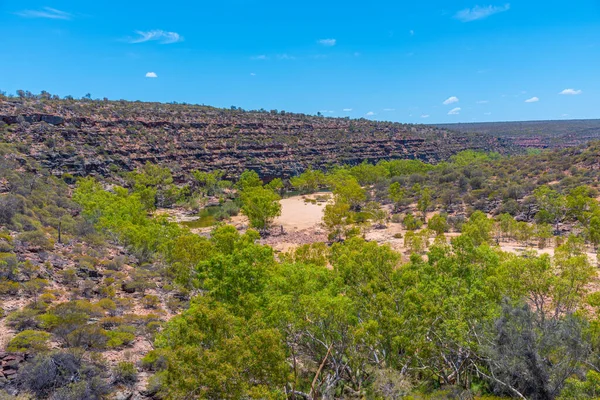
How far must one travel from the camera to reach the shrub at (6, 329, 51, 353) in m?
14.4

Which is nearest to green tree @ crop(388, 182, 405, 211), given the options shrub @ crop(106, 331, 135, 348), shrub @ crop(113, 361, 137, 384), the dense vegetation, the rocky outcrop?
the dense vegetation

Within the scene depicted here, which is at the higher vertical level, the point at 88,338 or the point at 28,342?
the point at 28,342

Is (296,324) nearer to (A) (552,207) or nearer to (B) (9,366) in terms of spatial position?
(B) (9,366)

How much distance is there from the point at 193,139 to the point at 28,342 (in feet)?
292

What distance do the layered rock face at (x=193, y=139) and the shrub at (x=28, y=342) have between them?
60.3 metres

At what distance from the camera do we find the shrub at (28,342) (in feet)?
47.4

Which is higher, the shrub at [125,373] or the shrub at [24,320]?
the shrub at [24,320]

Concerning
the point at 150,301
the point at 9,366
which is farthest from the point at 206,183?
the point at 9,366

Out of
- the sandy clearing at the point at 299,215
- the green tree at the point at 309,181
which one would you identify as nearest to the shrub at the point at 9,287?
the sandy clearing at the point at 299,215

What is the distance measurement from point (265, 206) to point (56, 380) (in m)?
40.6

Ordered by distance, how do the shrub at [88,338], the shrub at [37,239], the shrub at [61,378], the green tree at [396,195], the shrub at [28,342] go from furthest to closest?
the green tree at [396,195], the shrub at [37,239], the shrub at [88,338], the shrub at [28,342], the shrub at [61,378]

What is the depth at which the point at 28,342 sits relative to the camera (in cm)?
1475

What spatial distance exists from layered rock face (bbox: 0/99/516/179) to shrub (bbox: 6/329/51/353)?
6026 cm

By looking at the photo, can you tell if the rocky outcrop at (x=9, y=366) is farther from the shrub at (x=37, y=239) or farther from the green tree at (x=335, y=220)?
the green tree at (x=335, y=220)
